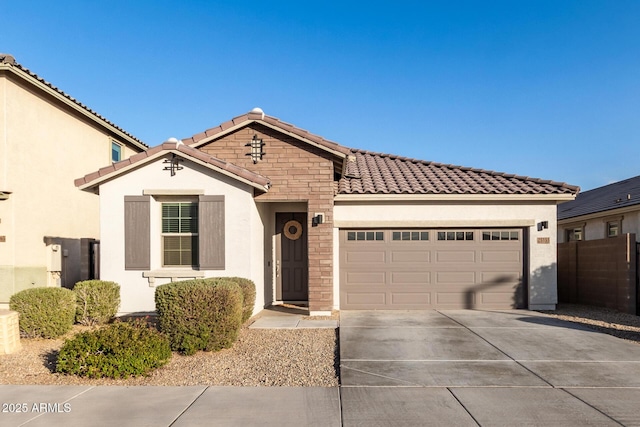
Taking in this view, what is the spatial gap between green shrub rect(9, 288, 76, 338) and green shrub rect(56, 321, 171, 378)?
2.52 meters

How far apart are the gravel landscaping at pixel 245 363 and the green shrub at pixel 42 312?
0.19 meters

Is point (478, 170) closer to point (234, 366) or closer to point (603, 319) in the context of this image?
point (603, 319)

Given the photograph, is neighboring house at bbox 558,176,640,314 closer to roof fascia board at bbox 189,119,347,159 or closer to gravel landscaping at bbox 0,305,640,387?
gravel landscaping at bbox 0,305,640,387

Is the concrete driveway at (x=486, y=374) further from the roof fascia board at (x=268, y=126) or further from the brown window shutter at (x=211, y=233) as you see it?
the roof fascia board at (x=268, y=126)

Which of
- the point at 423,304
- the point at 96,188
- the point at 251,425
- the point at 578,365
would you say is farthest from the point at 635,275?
the point at 96,188

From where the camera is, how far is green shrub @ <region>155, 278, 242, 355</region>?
7496mm

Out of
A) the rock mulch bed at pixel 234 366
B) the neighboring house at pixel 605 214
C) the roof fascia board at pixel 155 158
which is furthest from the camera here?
→ the neighboring house at pixel 605 214

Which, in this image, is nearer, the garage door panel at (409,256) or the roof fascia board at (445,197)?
the roof fascia board at (445,197)

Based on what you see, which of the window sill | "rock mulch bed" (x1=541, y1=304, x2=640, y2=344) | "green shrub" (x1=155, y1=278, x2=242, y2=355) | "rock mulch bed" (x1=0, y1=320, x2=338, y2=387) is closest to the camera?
"rock mulch bed" (x1=0, y1=320, x2=338, y2=387)

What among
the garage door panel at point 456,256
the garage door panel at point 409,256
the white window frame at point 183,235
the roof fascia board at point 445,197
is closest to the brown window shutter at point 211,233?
the white window frame at point 183,235

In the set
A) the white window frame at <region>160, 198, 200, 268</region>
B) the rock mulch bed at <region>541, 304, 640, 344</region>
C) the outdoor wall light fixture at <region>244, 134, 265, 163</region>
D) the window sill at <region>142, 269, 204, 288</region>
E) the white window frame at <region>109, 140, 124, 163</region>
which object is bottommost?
the rock mulch bed at <region>541, 304, 640, 344</region>

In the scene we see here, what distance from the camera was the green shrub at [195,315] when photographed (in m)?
7.50

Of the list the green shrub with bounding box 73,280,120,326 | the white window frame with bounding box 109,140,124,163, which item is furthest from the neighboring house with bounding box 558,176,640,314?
the white window frame with bounding box 109,140,124,163

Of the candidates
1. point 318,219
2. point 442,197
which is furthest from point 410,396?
point 442,197
